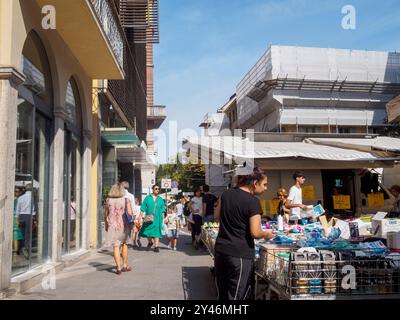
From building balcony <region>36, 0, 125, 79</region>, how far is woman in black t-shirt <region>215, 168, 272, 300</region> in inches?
217

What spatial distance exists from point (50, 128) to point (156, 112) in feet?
117

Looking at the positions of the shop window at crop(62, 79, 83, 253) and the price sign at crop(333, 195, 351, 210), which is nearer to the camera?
the shop window at crop(62, 79, 83, 253)

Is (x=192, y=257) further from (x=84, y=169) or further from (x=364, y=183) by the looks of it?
(x=364, y=183)

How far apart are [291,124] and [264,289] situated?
29.0 m

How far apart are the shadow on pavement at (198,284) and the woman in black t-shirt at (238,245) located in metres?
2.15

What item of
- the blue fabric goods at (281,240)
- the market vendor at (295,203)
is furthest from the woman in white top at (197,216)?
the blue fabric goods at (281,240)

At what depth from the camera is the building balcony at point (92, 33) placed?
8344 millimetres

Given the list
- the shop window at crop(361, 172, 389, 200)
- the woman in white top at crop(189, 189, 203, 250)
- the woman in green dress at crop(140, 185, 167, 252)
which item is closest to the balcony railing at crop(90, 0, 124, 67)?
the woman in green dress at crop(140, 185, 167, 252)

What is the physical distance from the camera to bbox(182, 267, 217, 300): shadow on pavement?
6498 mm

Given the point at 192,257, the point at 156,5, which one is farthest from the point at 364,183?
the point at 156,5

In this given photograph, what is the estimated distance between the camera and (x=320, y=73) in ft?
113

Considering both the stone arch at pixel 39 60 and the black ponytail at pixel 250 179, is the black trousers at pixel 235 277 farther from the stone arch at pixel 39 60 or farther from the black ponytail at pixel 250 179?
the stone arch at pixel 39 60

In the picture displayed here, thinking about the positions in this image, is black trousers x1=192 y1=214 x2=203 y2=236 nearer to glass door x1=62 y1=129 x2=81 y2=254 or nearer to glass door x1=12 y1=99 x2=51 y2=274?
glass door x1=62 y1=129 x2=81 y2=254

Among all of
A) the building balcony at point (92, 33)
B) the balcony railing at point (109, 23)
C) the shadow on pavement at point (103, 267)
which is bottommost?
the shadow on pavement at point (103, 267)
